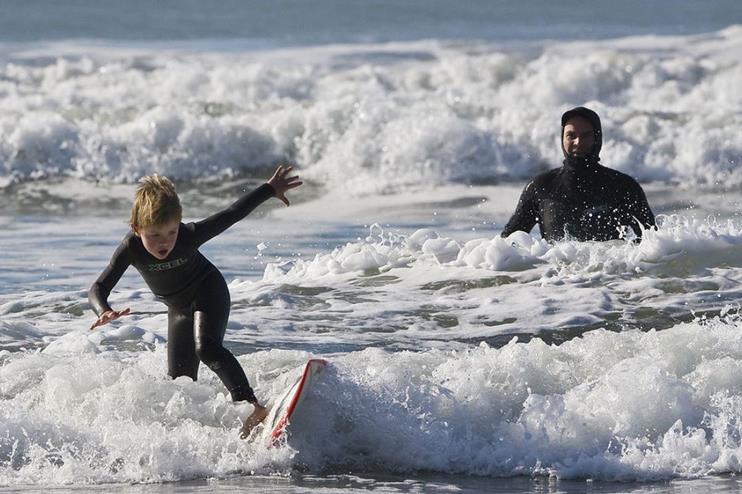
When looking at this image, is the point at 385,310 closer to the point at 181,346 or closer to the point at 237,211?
the point at 181,346

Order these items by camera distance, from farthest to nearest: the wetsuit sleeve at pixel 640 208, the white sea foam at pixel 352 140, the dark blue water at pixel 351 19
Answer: the dark blue water at pixel 351 19 → the white sea foam at pixel 352 140 → the wetsuit sleeve at pixel 640 208

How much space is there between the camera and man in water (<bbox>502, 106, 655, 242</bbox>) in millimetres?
10203

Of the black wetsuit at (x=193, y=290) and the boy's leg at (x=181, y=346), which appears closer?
the black wetsuit at (x=193, y=290)

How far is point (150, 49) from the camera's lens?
120 feet

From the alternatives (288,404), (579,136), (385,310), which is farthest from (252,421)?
(579,136)

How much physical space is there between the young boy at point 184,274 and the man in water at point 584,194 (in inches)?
122

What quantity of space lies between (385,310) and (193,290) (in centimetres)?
282

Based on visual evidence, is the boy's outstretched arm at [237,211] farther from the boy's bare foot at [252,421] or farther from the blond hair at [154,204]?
the boy's bare foot at [252,421]

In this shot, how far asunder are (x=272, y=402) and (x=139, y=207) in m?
1.08

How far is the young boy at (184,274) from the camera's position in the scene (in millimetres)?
7020

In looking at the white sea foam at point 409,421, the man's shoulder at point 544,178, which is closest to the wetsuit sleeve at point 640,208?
the man's shoulder at point 544,178

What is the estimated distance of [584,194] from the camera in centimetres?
1021

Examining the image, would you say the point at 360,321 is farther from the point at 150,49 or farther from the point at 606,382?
the point at 150,49

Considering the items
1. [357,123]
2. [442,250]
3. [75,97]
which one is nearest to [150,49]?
[75,97]
